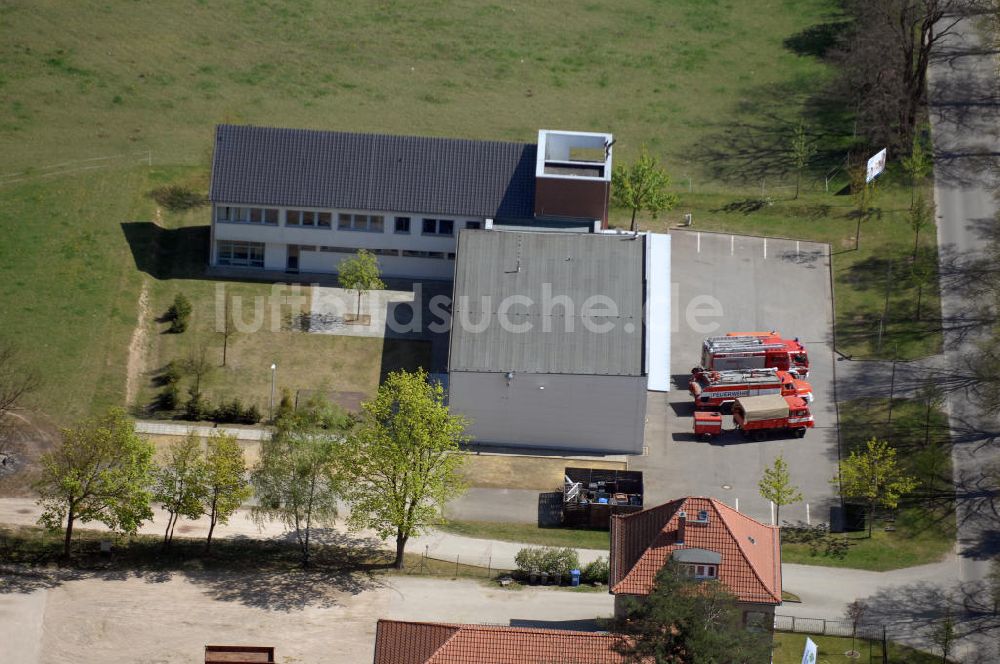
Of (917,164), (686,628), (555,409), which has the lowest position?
(686,628)

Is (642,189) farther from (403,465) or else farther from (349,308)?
(403,465)

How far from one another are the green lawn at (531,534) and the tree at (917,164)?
3598 cm

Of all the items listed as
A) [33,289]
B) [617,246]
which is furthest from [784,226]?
[33,289]

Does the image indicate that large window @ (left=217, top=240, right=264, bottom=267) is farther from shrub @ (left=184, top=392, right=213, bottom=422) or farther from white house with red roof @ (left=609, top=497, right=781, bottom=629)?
white house with red roof @ (left=609, top=497, right=781, bottom=629)

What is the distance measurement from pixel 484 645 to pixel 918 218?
46.1 meters

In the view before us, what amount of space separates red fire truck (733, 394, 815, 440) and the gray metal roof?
19.7 ft

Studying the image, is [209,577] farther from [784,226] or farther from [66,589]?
[784,226]

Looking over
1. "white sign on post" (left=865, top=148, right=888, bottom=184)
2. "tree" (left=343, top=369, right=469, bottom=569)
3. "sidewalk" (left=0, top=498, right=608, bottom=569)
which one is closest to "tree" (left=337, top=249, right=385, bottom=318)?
"tree" (left=343, top=369, right=469, bottom=569)

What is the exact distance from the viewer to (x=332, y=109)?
113 metres

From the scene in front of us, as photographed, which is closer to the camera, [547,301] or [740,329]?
[547,301]

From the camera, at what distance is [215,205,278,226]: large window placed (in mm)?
96875

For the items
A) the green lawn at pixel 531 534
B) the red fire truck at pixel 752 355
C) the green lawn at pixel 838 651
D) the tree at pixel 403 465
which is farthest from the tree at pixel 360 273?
the green lawn at pixel 838 651

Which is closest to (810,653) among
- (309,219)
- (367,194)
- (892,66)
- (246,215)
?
(367,194)

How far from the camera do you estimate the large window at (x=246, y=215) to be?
9688 cm
